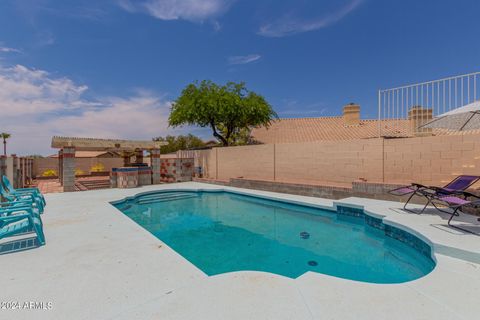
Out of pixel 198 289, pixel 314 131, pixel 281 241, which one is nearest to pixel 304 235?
pixel 281 241

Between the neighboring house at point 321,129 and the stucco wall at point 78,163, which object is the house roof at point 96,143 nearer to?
the stucco wall at point 78,163

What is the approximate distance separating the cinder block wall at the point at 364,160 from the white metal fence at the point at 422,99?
87cm

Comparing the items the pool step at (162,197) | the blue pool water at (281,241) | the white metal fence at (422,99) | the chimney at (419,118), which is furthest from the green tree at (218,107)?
the chimney at (419,118)

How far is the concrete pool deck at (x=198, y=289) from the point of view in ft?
7.27

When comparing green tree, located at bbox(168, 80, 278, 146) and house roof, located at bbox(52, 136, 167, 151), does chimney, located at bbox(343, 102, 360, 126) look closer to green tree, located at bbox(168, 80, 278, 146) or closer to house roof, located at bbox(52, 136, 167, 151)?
green tree, located at bbox(168, 80, 278, 146)

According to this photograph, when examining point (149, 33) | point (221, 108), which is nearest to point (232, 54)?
point (221, 108)

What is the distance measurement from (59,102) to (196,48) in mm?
9129

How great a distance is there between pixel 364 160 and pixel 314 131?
13.0 meters

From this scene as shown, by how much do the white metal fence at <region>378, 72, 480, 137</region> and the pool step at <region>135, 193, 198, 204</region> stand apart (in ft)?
30.7

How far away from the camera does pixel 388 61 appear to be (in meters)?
13.0

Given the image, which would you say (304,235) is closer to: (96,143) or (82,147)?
(96,143)

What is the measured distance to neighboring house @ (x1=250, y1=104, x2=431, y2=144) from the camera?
62.0 feet

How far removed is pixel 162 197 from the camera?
447 inches

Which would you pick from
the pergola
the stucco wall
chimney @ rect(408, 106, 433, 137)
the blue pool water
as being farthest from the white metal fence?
the stucco wall
